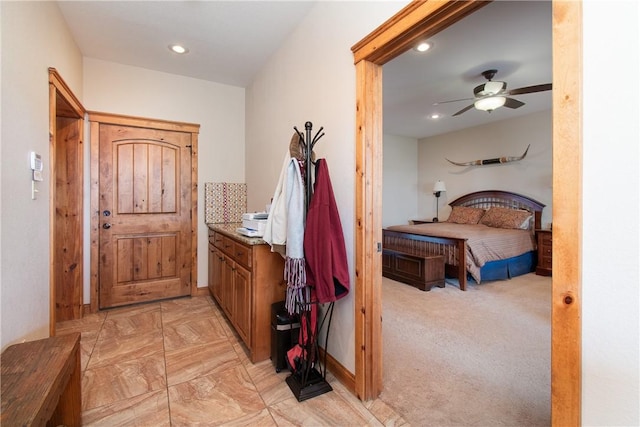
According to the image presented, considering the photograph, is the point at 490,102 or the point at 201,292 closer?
the point at 490,102

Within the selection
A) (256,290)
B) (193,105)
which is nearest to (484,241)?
(256,290)

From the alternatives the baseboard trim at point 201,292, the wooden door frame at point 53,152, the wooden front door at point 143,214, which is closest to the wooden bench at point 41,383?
the wooden door frame at point 53,152

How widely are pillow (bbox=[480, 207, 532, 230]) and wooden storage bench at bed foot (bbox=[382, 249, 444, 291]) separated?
1913 mm

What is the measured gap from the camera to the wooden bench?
0.97 m

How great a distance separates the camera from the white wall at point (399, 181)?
6.69 metres

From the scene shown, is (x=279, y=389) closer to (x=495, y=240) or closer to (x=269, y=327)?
(x=269, y=327)

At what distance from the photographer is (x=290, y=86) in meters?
2.65

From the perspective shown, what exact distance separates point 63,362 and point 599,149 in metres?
2.14

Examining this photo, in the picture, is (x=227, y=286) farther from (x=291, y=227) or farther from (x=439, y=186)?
(x=439, y=186)

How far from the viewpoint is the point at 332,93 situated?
2029 millimetres

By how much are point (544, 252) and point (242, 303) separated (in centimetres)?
483

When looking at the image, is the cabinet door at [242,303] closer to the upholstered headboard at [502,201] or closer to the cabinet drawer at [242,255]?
the cabinet drawer at [242,255]

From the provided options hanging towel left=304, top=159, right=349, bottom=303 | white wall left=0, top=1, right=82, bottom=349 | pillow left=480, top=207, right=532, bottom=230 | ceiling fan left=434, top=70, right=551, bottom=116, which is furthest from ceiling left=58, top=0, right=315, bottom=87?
pillow left=480, top=207, right=532, bottom=230

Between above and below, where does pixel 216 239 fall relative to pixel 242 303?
above
